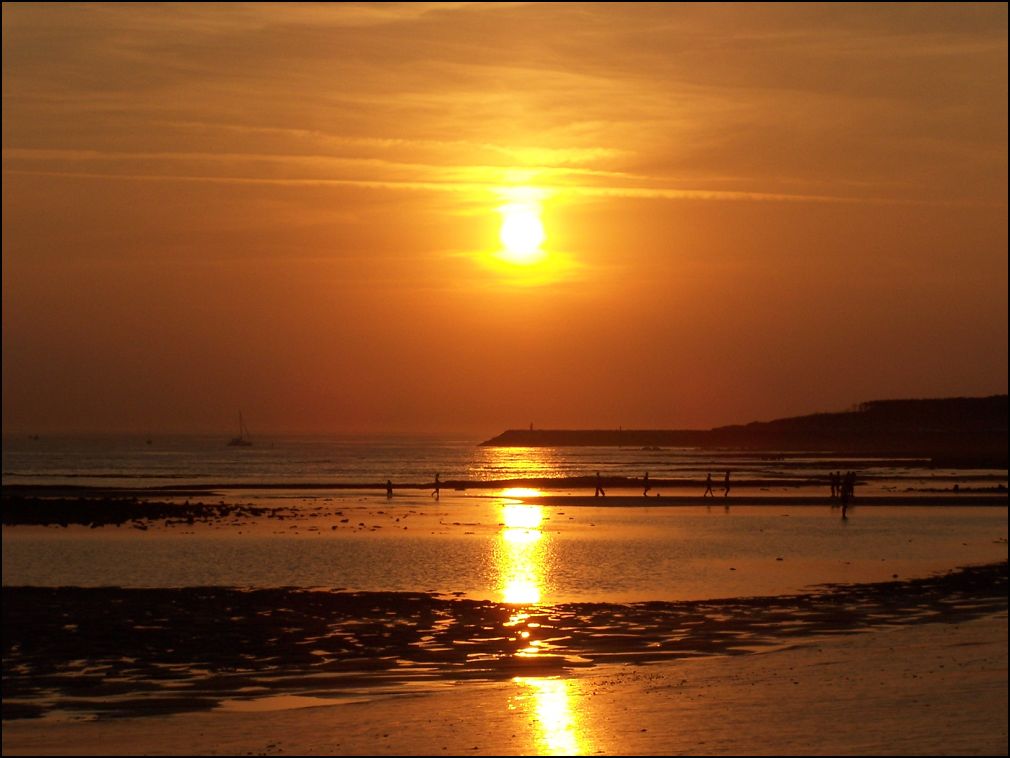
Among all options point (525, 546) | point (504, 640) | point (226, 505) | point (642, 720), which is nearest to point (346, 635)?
point (504, 640)

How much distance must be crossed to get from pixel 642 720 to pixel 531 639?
7.10 m

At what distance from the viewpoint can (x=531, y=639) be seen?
974 inches

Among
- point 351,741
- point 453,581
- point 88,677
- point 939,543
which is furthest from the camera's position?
point 939,543

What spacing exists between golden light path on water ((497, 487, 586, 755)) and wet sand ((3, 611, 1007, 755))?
0.05 m

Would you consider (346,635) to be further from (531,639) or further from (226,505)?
(226,505)

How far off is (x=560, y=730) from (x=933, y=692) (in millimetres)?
6286

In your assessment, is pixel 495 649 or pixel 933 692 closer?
pixel 933 692

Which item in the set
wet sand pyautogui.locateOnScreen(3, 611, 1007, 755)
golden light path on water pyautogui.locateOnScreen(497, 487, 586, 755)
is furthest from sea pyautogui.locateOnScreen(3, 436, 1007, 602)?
wet sand pyautogui.locateOnScreen(3, 611, 1007, 755)

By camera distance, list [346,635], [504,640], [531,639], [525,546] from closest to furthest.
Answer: [504,640]
[531,639]
[346,635]
[525,546]

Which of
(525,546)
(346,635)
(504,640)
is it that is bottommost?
(504,640)

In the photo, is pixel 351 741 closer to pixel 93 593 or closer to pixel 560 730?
pixel 560 730

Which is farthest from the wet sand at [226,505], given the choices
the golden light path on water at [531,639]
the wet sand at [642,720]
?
the wet sand at [642,720]

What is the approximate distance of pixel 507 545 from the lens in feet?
154

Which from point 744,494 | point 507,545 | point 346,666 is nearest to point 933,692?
point 346,666
